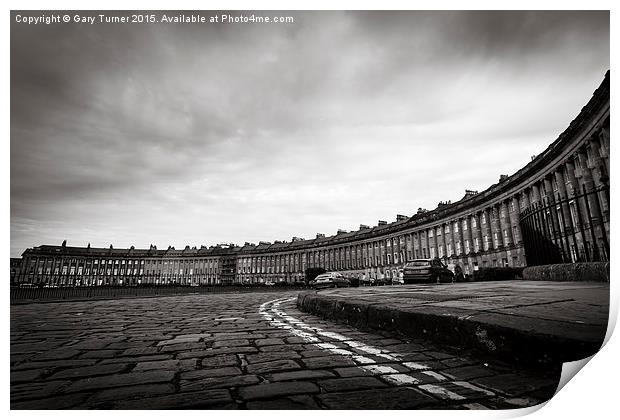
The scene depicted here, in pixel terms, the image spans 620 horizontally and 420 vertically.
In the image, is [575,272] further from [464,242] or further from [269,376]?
[464,242]

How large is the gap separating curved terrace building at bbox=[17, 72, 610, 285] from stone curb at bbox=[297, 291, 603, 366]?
337 centimetres

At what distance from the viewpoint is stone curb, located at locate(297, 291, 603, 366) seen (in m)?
2.02

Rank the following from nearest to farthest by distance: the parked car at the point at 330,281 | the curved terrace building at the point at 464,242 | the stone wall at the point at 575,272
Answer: the stone wall at the point at 575,272 → the curved terrace building at the point at 464,242 → the parked car at the point at 330,281

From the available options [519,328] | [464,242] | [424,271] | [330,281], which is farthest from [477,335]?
[464,242]

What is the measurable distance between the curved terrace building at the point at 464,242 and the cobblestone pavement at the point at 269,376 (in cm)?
373

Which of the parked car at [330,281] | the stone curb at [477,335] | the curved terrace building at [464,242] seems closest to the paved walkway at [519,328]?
the stone curb at [477,335]

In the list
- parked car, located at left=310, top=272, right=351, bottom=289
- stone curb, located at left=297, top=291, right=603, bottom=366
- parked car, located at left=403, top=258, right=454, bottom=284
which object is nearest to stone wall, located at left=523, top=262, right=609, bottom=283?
stone curb, located at left=297, top=291, right=603, bottom=366

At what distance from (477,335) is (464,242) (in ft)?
166

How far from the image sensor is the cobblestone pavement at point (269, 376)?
1.94m

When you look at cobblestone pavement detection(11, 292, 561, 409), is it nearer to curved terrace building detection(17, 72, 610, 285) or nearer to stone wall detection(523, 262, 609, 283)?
curved terrace building detection(17, 72, 610, 285)

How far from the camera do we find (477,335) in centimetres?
266

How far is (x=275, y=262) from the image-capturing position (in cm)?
9675

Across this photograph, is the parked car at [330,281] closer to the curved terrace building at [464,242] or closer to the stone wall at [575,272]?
the curved terrace building at [464,242]

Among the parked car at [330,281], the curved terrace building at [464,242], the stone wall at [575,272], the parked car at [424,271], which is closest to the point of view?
the stone wall at [575,272]
